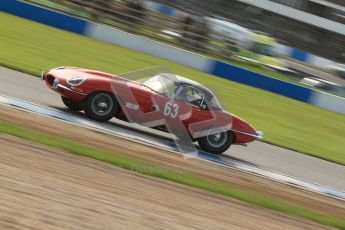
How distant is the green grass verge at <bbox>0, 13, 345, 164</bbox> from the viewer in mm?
15320

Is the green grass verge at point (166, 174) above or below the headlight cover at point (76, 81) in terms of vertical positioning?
below

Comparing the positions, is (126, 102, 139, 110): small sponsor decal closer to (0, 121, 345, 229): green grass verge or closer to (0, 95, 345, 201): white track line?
(0, 95, 345, 201): white track line

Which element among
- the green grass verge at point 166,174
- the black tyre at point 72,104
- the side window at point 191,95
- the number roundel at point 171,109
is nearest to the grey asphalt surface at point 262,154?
the black tyre at point 72,104

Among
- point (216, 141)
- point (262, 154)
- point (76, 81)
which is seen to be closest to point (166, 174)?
point (76, 81)

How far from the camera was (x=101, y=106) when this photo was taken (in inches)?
419

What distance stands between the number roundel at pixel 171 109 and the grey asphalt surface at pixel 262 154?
746 mm

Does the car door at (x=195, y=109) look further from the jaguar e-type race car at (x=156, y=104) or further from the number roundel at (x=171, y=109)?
the number roundel at (x=171, y=109)

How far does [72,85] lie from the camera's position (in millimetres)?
10438

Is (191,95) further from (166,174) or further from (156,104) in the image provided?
(166,174)

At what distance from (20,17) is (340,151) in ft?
37.0

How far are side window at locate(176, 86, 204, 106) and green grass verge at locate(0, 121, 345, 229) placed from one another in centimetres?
230

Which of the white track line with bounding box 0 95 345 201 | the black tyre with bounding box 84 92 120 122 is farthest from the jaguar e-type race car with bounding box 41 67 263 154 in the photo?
the white track line with bounding box 0 95 345 201

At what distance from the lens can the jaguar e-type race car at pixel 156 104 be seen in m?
10.5

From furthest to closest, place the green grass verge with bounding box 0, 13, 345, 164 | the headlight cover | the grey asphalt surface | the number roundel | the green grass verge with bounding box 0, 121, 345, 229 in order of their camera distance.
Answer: the green grass verge with bounding box 0, 13, 345, 164, the grey asphalt surface, the number roundel, the headlight cover, the green grass verge with bounding box 0, 121, 345, 229
